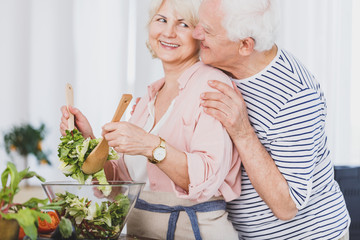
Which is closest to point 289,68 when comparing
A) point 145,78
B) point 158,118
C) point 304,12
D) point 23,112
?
point 158,118

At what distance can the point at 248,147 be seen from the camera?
1.53 meters

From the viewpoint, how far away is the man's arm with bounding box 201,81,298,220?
4.90 ft

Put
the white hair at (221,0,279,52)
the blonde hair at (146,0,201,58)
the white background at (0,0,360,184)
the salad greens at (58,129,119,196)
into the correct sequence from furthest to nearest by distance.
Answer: the white background at (0,0,360,184)
the blonde hair at (146,0,201,58)
the white hair at (221,0,279,52)
the salad greens at (58,129,119,196)

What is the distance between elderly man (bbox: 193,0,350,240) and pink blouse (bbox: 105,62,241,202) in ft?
0.13

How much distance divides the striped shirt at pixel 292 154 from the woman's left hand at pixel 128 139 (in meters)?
0.39

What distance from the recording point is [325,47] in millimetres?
3500

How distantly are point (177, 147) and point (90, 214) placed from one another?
35cm

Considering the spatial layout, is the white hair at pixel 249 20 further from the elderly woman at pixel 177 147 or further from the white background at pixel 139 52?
the white background at pixel 139 52

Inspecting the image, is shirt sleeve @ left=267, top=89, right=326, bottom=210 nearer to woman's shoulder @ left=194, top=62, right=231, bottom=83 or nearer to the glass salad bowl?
woman's shoulder @ left=194, top=62, right=231, bottom=83

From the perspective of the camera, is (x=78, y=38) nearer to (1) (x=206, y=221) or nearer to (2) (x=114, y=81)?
(2) (x=114, y=81)

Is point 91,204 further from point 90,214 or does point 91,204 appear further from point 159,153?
point 159,153

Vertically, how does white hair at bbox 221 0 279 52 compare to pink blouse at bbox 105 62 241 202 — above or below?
above

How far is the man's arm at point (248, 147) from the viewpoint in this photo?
1492 millimetres

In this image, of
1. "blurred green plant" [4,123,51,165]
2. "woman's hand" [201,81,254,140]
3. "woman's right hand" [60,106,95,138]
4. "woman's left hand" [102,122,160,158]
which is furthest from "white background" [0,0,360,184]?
"woman's left hand" [102,122,160,158]
